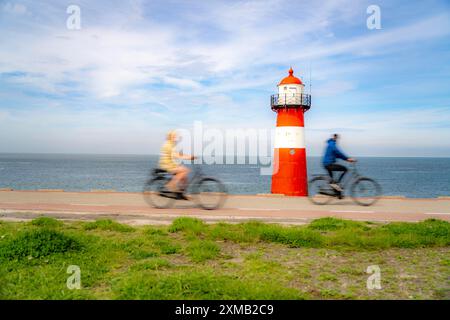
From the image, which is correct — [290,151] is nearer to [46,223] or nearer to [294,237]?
[294,237]

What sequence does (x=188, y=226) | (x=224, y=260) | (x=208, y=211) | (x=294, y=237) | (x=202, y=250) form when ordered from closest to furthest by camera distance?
(x=224, y=260) < (x=202, y=250) < (x=294, y=237) < (x=188, y=226) < (x=208, y=211)

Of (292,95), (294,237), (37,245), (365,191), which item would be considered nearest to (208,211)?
(294,237)

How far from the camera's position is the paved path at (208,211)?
9984 mm

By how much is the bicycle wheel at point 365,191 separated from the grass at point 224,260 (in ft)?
11.9

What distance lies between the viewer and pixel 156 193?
11.5 metres

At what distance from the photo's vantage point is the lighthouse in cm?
2489

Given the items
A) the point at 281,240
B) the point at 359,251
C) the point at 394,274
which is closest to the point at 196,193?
the point at 281,240

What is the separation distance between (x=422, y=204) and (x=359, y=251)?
25.5 feet

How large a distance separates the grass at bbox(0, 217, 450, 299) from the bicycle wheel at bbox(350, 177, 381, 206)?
3.64m

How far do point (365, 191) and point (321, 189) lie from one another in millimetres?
1377

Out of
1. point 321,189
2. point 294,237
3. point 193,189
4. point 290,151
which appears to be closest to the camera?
point 294,237

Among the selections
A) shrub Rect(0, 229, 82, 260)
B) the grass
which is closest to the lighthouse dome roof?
the grass
